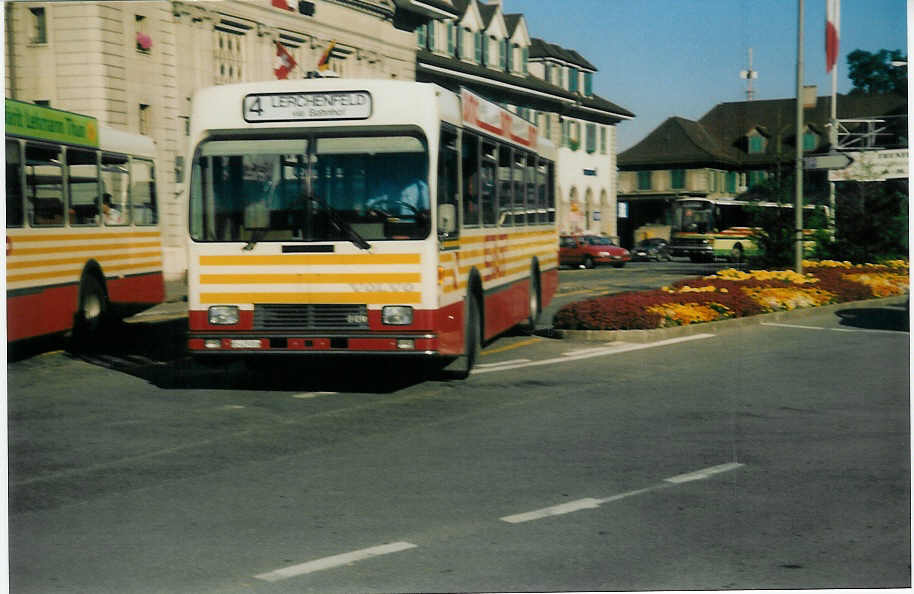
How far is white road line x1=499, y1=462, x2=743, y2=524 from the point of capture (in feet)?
23.1

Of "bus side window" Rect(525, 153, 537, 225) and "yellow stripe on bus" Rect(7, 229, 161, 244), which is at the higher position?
"bus side window" Rect(525, 153, 537, 225)

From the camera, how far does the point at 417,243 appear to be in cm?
1141

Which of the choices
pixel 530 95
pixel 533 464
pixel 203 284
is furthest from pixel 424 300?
pixel 530 95

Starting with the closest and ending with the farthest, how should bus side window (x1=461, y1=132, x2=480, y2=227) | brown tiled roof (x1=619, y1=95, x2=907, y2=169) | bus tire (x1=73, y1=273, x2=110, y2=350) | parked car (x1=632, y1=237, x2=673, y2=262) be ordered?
brown tiled roof (x1=619, y1=95, x2=907, y2=169)
bus side window (x1=461, y1=132, x2=480, y2=227)
bus tire (x1=73, y1=273, x2=110, y2=350)
parked car (x1=632, y1=237, x2=673, y2=262)

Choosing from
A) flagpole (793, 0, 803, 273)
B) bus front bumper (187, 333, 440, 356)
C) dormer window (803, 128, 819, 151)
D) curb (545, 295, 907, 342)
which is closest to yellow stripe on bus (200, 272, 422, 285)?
bus front bumper (187, 333, 440, 356)

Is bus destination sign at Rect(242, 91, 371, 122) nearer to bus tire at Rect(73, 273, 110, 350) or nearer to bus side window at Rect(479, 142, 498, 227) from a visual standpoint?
bus side window at Rect(479, 142, 498, 227)

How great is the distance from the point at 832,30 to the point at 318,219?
444cm

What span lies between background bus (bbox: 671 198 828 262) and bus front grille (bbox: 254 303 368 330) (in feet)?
48.6

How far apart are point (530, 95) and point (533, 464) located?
9.86 meters

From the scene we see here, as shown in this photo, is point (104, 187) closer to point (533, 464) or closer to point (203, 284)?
point (203, 284)

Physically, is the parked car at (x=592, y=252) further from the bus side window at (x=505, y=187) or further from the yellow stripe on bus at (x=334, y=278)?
the yellow stripe on bus at (x=334, y=278)

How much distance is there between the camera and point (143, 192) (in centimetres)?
1758

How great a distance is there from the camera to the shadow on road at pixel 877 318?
63.4ft

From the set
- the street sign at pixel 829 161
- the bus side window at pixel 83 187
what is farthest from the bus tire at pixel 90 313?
the street sign at pixel 829 161
